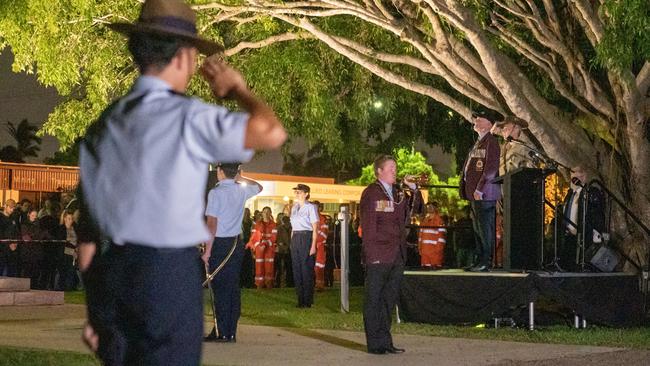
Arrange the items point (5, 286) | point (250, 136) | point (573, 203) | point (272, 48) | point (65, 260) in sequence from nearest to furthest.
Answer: point (250, 136)
point (573, 203)
point (5, 286)
point (272, 48)
point (65, 260)

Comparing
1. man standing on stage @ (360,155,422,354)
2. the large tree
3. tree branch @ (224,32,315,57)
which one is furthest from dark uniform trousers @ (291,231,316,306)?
man standing on stage @ (360,155,422,354)

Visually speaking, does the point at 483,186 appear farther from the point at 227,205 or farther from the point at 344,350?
the point at 227,205

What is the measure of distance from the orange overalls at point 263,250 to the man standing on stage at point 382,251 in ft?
44.2

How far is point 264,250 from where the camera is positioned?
1002 inches

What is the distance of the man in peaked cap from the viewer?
402cm

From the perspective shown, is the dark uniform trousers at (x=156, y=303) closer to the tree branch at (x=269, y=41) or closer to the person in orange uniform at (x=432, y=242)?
the tree branch at (x=269, y=41)

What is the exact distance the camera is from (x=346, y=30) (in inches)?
856

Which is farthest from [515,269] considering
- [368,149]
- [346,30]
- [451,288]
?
[368,149]

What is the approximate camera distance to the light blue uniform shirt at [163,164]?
13.1 ft

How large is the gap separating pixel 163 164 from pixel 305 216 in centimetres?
1570

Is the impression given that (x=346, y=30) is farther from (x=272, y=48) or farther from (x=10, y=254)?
(x=10, y=254)

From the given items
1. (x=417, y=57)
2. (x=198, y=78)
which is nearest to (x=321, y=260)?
(x=198, y=78)

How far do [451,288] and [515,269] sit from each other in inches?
34.5

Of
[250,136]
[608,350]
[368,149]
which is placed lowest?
[608,350]
